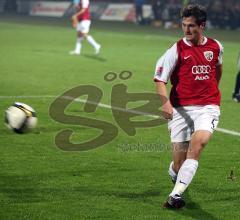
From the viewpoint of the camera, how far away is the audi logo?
8.43m

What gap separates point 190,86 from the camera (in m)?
8.48

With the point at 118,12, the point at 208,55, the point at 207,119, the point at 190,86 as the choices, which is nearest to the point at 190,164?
the point at 207,119

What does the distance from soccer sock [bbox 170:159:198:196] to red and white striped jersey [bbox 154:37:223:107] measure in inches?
28.7

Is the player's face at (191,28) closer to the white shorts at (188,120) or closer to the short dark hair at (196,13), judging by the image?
the short dark hair at (196,13)

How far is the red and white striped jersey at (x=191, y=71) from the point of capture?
8.38m

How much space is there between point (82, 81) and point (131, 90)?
2102 mm

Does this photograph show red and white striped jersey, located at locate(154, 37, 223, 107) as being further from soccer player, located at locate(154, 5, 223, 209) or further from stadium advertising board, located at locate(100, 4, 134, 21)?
stadium advertising board, located at locate(100, 4, 134, 21)

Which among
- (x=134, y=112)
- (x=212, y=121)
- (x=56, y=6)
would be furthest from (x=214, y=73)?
(x=56, y=6)

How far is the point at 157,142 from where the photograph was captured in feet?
41.0

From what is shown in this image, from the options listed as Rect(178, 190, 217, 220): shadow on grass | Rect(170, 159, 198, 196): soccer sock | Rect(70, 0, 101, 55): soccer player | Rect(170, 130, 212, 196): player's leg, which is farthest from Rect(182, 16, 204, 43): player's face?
Rect(70, 0, 101, 55): soccer player

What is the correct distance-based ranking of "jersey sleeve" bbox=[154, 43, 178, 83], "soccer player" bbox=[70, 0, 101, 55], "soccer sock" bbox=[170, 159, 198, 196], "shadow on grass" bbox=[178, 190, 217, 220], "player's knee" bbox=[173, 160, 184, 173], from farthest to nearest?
"soccer player" bbox=[70, 0, 101, 55] → "player's knee" bbox=[173, 160, 184, 173] → "jersey sleeve" bbox=[154, 43, 178, 83] → "soccer sock" bbox=[170, 159, 198, 196] → "shadow on grass" bbox=[178, 190, 217, 220]

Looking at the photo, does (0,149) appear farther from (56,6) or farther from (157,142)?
(56,6)

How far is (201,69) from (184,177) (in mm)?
1219

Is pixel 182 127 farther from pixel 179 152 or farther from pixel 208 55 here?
pixel 208 55
